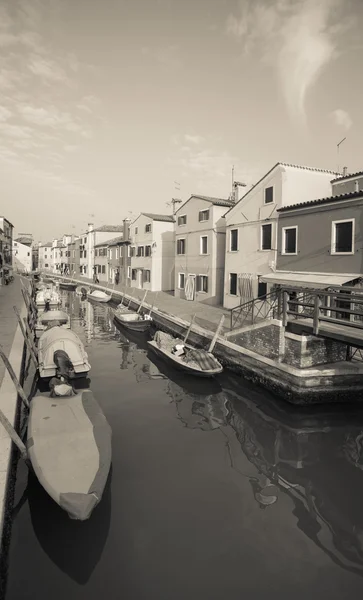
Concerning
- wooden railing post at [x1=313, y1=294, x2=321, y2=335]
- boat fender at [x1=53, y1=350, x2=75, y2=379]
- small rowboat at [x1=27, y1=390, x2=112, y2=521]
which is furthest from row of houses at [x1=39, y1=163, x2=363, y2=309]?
small rowboat at [x1=27, y1=390, x2=112, y2=521]

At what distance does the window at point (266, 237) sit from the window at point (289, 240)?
149 cm

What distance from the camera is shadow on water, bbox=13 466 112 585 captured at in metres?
6.33

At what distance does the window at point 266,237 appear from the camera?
22.8 meters

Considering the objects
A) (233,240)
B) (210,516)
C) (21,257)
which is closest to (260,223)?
(233,240)

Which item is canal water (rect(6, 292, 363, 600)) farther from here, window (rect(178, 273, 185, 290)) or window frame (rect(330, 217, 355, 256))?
window (rect(178, 273, 185, 290))

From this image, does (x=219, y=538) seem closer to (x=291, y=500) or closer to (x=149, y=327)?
Result: (x=291, y=500)

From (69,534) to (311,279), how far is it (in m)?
15.5

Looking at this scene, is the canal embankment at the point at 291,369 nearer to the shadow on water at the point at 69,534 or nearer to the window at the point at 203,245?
the shadow on water at the point at 69,534

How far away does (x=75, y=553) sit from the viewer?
6.56m

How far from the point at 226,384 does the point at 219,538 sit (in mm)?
9105

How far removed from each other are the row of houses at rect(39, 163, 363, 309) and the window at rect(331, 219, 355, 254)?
1.3 inches

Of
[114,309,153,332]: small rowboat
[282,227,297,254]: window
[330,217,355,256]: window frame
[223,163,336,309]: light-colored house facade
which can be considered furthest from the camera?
[114,309,153,332]: small rowboat

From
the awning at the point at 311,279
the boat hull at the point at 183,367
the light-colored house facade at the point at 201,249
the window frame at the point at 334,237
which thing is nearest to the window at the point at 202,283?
the light-colored house facade at the point at 201,249

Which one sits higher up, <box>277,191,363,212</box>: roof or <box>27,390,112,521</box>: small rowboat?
<box>277,191,363,212</box>: roof
